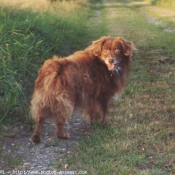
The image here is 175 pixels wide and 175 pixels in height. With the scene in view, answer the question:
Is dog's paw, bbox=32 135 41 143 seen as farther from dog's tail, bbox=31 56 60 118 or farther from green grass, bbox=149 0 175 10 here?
green grass, bbox=149 0 175 10

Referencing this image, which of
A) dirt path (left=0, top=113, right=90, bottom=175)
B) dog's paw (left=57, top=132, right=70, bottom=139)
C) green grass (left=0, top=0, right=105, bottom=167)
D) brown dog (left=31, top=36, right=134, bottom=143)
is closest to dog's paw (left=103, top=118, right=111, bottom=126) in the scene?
brown dog (left=31, top=36, right=134, bottom=143)

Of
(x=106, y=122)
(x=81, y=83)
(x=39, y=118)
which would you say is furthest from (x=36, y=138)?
(x=106, y=122)

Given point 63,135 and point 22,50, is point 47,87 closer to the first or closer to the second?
point 63,135

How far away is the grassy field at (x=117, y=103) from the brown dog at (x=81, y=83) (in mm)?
435

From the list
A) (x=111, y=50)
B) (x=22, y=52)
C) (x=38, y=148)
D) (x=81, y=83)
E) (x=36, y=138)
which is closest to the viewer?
(x=38, y=148)

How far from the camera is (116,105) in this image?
6359 millimetres

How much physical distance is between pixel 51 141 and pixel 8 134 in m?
0.66

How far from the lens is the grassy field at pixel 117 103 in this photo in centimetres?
423

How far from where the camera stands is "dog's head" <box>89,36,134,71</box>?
17.3ft

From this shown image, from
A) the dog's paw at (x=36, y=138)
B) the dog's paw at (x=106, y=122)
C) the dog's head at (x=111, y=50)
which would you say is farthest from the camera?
the dog's paw at (x=106, y=122)

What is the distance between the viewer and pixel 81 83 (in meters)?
4.97

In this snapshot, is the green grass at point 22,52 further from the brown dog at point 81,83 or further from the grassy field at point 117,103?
the brown dog at point 81,83

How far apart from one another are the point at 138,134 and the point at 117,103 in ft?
4.81

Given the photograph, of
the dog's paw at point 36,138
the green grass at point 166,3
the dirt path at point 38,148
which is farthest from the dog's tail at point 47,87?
the green grass at point 166,3
